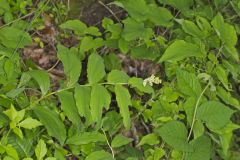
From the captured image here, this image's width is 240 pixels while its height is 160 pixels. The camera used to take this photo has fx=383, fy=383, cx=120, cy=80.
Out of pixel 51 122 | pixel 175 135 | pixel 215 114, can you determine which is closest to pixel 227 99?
pixel 215 114

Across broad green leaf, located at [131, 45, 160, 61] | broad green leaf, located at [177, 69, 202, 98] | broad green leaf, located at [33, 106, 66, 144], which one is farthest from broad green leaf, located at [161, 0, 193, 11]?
broad green leaf, located at [33, 106, 66, 144]

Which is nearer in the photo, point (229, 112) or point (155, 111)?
point (229, 112)

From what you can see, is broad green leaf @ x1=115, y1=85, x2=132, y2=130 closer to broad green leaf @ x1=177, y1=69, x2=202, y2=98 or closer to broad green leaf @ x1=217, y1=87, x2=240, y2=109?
broad green leaf @ x1=177, y1=69, x2=202, y2=98

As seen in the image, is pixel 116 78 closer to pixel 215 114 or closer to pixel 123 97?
pixel 123 97

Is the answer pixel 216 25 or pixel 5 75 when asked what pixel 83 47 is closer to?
pixel 5 75

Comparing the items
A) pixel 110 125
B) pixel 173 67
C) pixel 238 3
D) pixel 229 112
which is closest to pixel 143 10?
A: pixel 173 67

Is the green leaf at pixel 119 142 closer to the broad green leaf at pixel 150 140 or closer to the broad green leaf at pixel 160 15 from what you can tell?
the broad green leaf at pixel 150 140
